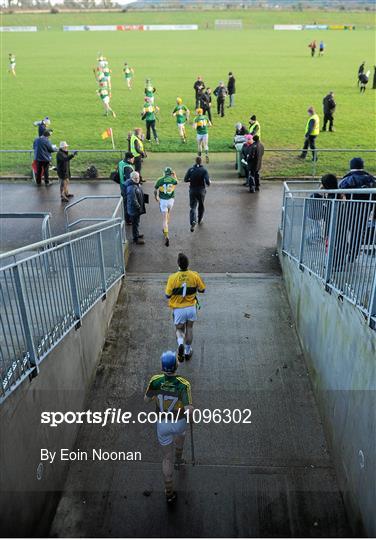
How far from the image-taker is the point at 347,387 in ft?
17.0

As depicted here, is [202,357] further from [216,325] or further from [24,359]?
[24,359]

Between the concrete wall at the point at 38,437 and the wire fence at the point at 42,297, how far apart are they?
0.16 m

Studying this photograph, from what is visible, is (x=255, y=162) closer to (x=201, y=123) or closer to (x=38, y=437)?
(x=201, y=123)

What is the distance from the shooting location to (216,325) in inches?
319

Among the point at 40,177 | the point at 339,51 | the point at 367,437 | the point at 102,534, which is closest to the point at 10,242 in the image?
the point at 40,177

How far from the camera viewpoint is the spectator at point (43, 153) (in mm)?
13578

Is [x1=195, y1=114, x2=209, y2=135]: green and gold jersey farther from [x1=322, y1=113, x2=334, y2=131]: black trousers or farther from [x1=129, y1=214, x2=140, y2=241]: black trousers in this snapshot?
[x1=129, y1=214, x2=140, y2=241]: black trousers

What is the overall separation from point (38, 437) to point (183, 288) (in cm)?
286

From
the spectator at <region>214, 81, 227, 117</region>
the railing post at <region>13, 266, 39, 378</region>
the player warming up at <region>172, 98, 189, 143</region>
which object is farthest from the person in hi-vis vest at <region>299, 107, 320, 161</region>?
the railing post at <region>13, 266, 39, 378</region>

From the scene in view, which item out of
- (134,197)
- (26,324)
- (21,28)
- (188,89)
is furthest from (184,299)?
(21,28)

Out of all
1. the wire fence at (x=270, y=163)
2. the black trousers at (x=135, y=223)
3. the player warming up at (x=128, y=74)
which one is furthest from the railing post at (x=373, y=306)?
the player warming up at (x=128, y=74)

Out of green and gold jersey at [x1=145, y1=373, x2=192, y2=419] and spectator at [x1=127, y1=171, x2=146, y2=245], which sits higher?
spectator at [x1=127, y1=171, x2=146, y2=245]

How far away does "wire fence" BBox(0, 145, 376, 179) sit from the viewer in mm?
15312

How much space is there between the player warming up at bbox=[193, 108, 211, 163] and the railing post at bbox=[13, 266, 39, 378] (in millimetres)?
12627
